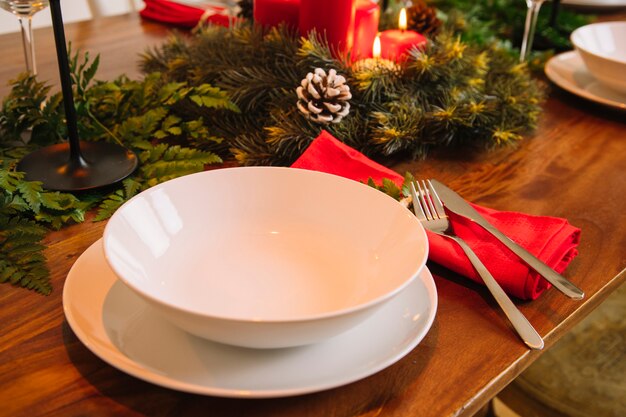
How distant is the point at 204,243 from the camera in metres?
0.55

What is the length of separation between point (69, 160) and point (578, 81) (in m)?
0.84

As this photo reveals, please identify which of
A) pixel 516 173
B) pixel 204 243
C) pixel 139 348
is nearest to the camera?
pixel 139 348

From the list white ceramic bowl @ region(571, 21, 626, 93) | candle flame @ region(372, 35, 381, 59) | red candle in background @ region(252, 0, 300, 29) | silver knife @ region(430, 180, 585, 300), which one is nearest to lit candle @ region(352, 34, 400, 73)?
candle flame @ region(372, 35, 381, 59)

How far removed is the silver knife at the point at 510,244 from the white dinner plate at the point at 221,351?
0.12 m

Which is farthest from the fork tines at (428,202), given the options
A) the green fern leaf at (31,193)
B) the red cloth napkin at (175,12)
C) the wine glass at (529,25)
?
the red cloth napkin at (175,12)

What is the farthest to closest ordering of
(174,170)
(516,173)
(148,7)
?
(148,7) < (516,173) < (174,170)

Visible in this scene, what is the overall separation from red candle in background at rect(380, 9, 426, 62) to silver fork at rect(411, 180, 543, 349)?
280 mm

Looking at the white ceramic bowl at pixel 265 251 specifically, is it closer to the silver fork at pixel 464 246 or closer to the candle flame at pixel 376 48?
the silver fork at pixel 464 246

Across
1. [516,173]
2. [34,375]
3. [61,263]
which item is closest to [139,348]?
[34,375]

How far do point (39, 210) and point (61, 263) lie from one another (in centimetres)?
8

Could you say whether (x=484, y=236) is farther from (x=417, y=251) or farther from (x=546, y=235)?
(x=417, y=251)

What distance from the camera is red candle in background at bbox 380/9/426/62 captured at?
0.91 metres

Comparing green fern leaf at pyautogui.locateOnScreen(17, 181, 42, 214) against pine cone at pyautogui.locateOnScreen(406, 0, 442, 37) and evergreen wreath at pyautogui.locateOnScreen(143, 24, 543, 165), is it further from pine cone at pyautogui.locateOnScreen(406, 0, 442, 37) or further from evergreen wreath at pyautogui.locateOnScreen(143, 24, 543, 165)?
pine cone at pyautogui.locateOnScreen(406, 0, 442, 37)

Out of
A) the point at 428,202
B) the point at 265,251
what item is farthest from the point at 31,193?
the point at 428,202
